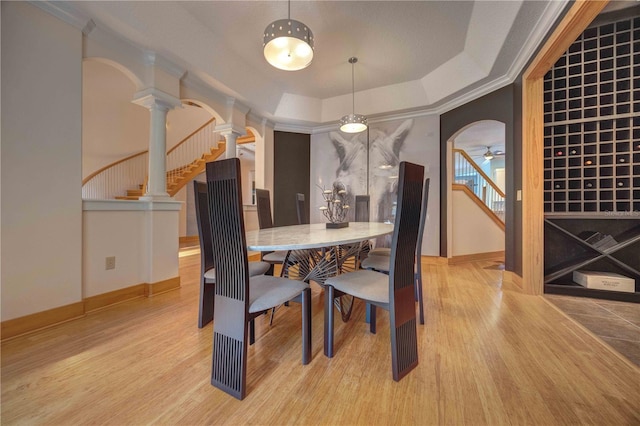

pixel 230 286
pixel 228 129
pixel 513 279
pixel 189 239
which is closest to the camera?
pixel 230 286

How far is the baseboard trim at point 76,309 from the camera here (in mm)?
1780

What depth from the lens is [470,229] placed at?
14.5 feet

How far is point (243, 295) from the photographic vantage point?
1223 millimetres

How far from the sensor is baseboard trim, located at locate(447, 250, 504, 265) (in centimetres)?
422

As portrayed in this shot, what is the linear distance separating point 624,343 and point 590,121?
2.23 metres

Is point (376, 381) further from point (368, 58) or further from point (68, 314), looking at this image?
point (368, 58)

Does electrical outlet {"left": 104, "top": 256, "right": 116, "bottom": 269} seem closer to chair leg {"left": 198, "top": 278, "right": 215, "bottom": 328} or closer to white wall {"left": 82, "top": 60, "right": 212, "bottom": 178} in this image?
chair leg {"left": 198, "top": 278, "right": 215, "bottom": 328}

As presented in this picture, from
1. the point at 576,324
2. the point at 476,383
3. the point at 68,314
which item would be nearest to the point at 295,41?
the point at 476,383

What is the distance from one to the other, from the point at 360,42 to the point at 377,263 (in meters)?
2.58

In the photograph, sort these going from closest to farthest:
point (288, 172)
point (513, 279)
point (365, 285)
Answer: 1. point (365, 285)
2. point (513, 279)
3. point (288, 172)

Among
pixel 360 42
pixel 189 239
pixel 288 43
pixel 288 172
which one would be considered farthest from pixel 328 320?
pixel 189 239

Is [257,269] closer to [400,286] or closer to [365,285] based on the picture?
[365,285]

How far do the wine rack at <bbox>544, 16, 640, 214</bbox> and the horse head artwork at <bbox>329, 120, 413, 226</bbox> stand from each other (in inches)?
78.8

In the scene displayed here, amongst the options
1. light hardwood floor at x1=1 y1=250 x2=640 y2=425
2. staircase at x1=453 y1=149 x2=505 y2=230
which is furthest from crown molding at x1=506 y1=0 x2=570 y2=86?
light hardwood floor at x1=1 y1=250 x2=640 y2=425
